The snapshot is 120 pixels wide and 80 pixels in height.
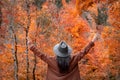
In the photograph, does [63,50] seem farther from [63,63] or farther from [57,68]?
[57,68]

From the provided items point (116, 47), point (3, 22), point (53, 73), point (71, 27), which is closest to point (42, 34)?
point (3, 22)

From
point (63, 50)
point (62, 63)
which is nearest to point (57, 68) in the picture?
point (62, 63)

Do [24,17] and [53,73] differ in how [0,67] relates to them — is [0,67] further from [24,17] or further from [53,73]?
[53,73]

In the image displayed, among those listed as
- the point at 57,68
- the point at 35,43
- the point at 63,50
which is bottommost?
the point at 35,43

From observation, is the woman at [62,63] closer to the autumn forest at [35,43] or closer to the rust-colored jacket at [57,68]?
the rust-colored jacket at [57,68]

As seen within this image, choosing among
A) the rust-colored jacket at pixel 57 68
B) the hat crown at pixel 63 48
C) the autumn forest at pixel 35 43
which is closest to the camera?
the hat crown at pixel 63 48

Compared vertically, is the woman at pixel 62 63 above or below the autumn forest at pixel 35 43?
above

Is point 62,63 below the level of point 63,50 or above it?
below

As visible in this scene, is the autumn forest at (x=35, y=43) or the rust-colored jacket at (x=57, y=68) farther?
the autumn forest at (x=35, y=43)

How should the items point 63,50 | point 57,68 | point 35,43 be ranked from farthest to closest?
point 35,43, point 57,68, point 63,50

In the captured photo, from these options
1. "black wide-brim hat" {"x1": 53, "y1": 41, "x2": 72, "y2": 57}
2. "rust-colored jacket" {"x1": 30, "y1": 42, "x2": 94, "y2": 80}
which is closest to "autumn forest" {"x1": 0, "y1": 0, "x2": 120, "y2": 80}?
"rust-colored jacket" {"x1": 30, "y1": 42, "x2": 94, "y2": 80}

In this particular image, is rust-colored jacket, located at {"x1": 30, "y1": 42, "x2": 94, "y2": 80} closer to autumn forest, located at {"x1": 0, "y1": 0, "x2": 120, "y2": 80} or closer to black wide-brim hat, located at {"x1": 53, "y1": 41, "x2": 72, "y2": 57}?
black wide-brim hat, located at {"x1": 53, "y1": 41, "x2": 72, "y2": 57}

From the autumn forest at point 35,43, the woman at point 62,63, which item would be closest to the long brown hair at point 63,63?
the woman at point 62,63

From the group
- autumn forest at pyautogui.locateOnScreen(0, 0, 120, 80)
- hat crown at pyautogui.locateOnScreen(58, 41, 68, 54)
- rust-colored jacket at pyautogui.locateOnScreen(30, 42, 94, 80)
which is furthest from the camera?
autumn forest at pyautogui.locateOnScreen(0, 0, 120, 80)
